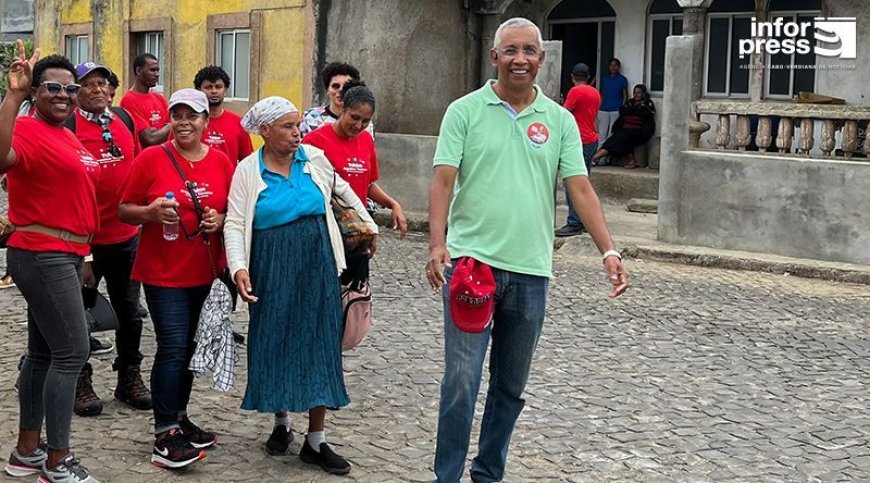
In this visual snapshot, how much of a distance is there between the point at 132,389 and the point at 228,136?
2.01 meters

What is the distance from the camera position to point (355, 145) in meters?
6.43

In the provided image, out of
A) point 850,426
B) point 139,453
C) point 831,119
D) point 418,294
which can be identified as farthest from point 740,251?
point 139,453

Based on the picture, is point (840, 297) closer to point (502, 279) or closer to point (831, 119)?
point (831, 119)

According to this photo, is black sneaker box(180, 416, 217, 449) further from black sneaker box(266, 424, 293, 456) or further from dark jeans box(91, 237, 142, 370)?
dark jeans box(91, 237, 142, 370)

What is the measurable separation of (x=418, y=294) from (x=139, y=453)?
15.4 ft

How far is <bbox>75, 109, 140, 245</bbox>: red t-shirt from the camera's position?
622 centimetres

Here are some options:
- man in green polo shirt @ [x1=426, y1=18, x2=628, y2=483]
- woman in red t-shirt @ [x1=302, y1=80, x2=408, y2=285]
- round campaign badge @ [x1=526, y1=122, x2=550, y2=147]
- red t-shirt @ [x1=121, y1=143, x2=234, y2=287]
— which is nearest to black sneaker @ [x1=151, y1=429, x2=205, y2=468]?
red t-shirt @ [x1=121, y1=143, x2=234, y2=287]

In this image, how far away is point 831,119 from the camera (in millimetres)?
11836

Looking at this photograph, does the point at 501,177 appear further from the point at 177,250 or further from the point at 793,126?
the point at 793,126

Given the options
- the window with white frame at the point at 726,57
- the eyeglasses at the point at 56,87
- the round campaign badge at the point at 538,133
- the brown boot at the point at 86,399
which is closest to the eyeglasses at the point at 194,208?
the eyeglasses at the point at 56,87

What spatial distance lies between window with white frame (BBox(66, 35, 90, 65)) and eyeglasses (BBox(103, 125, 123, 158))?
58.0ft

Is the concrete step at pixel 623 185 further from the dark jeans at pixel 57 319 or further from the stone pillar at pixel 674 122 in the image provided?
the dark jeans at pixel 57 319

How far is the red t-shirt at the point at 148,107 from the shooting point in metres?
7.90

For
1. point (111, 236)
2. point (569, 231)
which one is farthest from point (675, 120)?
point (111, 236)
